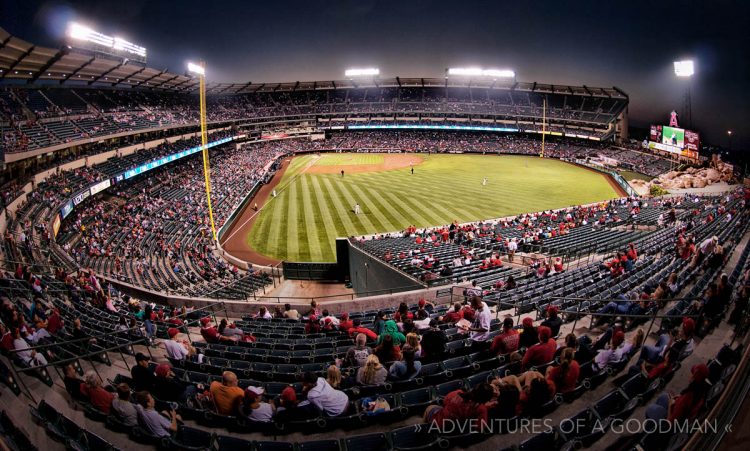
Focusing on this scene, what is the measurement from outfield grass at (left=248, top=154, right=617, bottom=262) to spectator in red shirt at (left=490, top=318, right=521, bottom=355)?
18.8 meters

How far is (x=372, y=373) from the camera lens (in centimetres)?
612

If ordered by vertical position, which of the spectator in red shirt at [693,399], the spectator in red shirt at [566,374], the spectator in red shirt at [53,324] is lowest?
the spectator in red shirt at [53,324]

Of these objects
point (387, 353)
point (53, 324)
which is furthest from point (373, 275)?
point (53, 324)

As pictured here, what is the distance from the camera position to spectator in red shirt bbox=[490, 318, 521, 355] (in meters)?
6.76

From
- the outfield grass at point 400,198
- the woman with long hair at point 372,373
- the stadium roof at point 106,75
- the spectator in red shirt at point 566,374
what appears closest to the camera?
the spectator in red shirt at point 566,374

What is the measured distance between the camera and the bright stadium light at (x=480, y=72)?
81.6m

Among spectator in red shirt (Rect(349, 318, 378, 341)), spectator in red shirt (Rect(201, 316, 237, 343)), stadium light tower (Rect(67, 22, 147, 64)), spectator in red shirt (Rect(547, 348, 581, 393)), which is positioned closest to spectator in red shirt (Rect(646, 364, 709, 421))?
spectator in red shirt (Rect(547, 348, 581, 393))

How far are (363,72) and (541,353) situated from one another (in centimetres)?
8833

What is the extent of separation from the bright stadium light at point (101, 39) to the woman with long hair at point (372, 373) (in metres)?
40.0

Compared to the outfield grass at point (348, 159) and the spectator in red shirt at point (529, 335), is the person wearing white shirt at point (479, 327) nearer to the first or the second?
the spectator in red shirt at point (529, 335)

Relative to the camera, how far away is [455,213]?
32.9 metres

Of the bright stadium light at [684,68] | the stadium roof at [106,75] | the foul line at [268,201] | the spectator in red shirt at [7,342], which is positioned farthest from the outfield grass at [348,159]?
the spectator in red shirt at [7,342]

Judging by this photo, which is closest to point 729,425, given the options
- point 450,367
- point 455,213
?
point 450,367

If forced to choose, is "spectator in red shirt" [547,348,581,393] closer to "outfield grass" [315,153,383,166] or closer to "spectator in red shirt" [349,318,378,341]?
"spectator in red shirt" [349,318,378,341]
